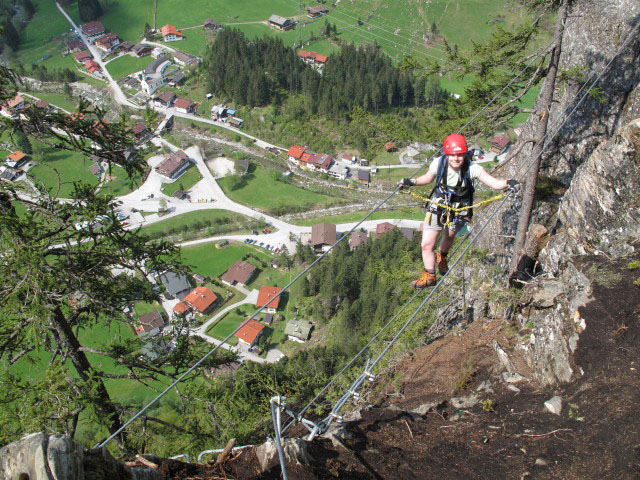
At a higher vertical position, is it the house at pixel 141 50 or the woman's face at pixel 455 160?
the woman's face at pixel 455 160

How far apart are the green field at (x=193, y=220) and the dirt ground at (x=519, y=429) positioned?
52.8m

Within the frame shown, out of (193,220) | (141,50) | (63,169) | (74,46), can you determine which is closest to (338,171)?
(193,220)

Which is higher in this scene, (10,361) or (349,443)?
(10,361)

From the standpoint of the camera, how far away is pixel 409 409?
31.5 ft

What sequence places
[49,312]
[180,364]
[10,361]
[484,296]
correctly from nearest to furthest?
[49,312] < [10,361] < [180,364] < [484,296]

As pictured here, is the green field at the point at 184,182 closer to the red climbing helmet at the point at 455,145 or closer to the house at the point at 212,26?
the house at the point at 212,26

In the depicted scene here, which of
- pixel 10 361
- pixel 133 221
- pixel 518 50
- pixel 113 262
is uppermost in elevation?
pixel 518 50

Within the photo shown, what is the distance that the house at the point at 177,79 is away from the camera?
89.1m

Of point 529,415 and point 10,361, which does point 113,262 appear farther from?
point 529,415

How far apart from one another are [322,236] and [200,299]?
16.9 metres

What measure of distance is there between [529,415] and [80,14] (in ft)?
434

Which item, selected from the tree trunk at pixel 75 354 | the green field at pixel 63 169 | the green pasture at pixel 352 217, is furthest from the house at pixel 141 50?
the tree trunk at pixel 75 354

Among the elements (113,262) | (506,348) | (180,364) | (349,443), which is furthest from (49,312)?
(506,348)

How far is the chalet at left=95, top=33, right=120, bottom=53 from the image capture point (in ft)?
→ 324
